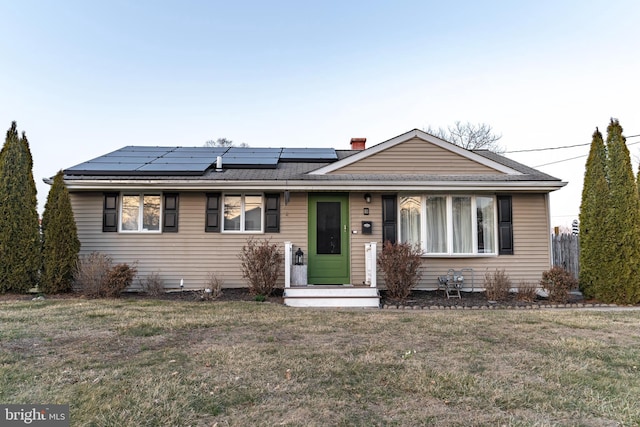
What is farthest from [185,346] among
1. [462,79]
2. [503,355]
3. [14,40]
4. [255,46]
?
[462,79]

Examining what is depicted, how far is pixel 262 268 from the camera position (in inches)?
315

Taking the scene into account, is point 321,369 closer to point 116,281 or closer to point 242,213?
A: point 242,213

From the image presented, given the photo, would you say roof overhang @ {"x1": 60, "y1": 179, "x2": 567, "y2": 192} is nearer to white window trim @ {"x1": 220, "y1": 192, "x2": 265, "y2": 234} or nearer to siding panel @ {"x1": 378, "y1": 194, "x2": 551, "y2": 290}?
white window trim @ {"x1": 220, "y1": 192, "x2": 265, "y2": 234}

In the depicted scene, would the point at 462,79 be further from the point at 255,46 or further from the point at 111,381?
the point at 111,381

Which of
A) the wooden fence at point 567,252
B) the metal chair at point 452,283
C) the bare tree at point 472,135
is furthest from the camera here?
the bare tree at point 472,135

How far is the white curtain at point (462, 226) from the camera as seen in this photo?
346 inches

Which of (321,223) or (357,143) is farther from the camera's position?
(357,143)

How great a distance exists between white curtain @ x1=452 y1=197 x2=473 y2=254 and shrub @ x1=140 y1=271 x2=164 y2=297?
6805 mm

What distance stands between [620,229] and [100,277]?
10.9 meters

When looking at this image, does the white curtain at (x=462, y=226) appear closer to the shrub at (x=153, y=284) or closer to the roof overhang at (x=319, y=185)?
the roof overhang at (x=319, y=185)

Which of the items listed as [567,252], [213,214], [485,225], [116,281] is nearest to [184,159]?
[213,214]

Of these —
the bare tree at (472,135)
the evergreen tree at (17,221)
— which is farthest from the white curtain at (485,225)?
Result: the bare tree at (472,135)

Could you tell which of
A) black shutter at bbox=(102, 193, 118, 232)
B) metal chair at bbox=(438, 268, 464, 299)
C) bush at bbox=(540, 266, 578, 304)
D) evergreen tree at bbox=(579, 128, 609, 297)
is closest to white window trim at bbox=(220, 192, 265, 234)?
black shutter at bbox=(102, 193, 118, 232)

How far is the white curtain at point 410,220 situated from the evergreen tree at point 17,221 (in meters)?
8.04
